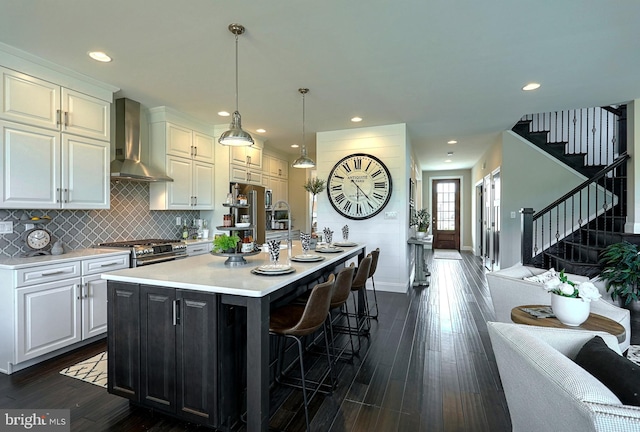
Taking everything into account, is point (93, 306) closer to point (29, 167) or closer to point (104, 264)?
point (104, 264)

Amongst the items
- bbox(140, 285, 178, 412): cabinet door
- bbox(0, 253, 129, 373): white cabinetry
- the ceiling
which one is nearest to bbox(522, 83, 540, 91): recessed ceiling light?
the ceiling

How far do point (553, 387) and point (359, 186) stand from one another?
14.2 ft

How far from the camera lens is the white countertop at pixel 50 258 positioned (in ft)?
8.17

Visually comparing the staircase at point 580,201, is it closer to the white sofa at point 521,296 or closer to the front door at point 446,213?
the white sofa at point 521,296

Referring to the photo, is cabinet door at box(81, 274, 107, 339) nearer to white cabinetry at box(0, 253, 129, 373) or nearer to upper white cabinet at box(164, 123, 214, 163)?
white cabinetry at box(0, 253, 129, 373)

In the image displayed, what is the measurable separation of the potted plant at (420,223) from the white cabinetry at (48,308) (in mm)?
4715

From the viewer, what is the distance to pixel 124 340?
6.49ft

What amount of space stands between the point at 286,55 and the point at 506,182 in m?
4.49

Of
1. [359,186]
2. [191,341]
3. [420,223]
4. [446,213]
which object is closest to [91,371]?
[191,341]

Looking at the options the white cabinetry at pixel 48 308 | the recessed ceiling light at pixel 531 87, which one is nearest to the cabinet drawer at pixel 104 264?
the white cabinetry at pixel 48 308

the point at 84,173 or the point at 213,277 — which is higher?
the point at 84,173

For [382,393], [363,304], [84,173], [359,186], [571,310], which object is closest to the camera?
[571,310]

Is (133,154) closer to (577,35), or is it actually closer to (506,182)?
(577,35)

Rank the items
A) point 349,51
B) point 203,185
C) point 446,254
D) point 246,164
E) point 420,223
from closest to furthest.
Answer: point 349,51, point 203,185, point 246,164, point 420,223, point 446,254
